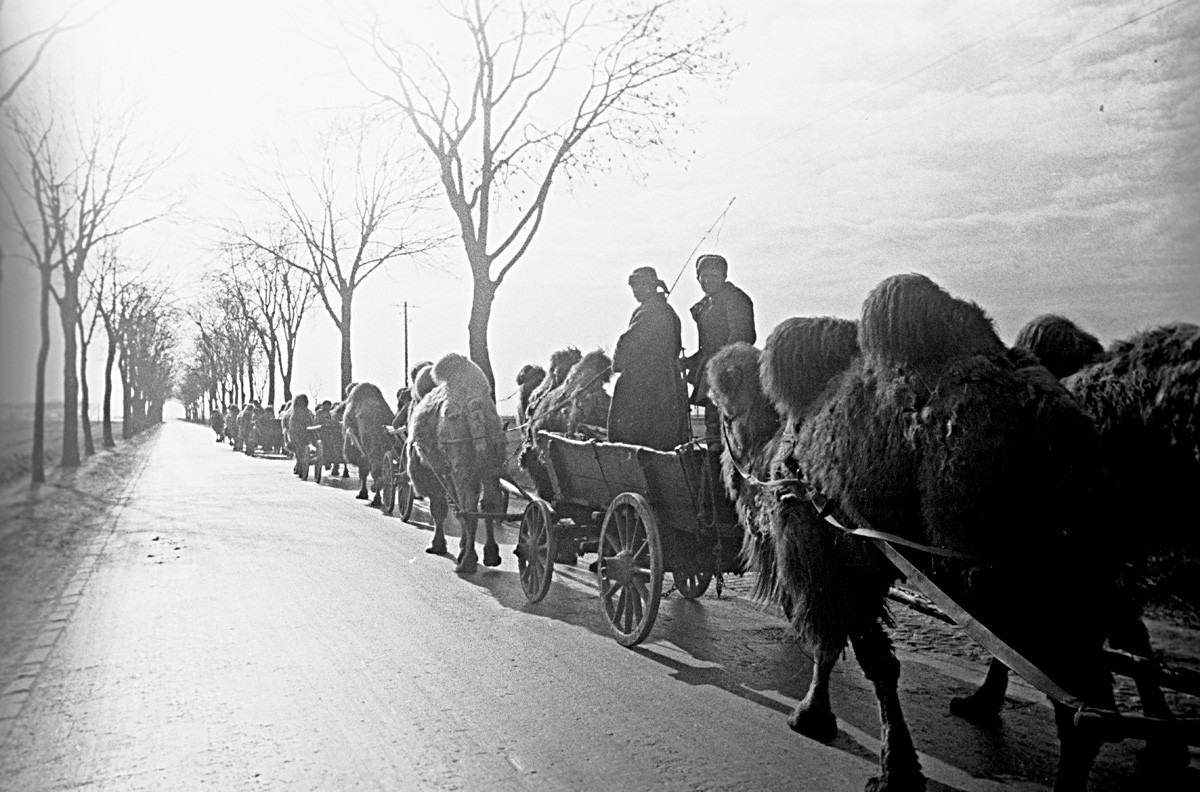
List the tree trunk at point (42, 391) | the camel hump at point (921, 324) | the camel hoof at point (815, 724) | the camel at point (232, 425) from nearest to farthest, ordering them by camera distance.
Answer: the tree trunk at point (42, 391), the camel hump at point (921, 324), the camel hoof at point (815, 724), the camel at point (232, 425)

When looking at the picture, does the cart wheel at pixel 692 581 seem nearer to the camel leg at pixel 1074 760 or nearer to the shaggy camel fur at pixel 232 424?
the camel leg at pixel 1074 760

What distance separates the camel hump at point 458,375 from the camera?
960 centimetres

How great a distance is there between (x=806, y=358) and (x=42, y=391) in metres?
3.34

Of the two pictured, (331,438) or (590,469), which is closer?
(590,469)

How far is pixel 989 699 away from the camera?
4.37 m

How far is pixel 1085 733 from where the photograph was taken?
9.02ft

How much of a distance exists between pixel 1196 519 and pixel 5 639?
14.2 feet

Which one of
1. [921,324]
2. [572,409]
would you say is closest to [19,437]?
[921,324]

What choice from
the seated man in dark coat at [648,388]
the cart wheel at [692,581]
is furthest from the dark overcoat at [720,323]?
the cart wheel at [692,581]

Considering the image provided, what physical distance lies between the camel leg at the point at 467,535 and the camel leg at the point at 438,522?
0.98 metres

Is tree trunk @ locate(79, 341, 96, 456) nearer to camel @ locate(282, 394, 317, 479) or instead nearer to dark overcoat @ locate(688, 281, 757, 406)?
dark overcoat @ locate(688, 281, 757, 406)

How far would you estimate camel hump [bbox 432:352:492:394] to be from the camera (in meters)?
9.60

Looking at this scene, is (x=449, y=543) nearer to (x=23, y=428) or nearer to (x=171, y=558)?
(x=171, y=558)

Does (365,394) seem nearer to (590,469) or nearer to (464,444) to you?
(464,444)
